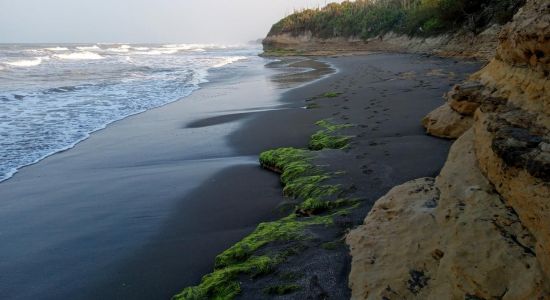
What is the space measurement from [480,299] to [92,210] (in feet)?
13.0

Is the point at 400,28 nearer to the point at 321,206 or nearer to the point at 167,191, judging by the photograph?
the point at 167,191

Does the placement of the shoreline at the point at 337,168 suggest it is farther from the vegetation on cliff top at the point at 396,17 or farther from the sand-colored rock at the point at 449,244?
the vegetation on cliff top at the point at 396,17


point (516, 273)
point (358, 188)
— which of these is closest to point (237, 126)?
point (358, 188)

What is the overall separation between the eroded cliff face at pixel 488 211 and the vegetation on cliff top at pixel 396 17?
15.5 m

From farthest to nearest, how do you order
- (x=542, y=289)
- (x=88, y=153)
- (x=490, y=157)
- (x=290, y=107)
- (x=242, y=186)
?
1. (x=290, y=107)
2. (x=88, y=153)
3. (x=242, y=186)
4. (x=490, y=157)
5. (x=542, y=289)

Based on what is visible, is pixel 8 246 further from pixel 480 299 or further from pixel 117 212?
pixel 480 299

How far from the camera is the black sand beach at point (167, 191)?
339 centimetres

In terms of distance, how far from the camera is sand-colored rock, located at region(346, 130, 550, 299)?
1910 millimetres

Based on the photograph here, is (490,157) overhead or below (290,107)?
overhead

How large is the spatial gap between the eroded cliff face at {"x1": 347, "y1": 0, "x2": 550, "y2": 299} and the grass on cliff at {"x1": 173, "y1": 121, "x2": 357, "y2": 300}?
50 centimetres

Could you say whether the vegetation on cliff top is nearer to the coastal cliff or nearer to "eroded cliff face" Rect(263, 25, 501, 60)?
the coastal cliff

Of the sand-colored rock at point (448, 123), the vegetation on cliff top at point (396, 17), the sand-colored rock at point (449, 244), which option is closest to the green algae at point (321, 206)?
the sand-colored rock at point (449, 244)

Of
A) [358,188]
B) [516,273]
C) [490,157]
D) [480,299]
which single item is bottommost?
[358,188]

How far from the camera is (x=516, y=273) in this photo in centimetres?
187
